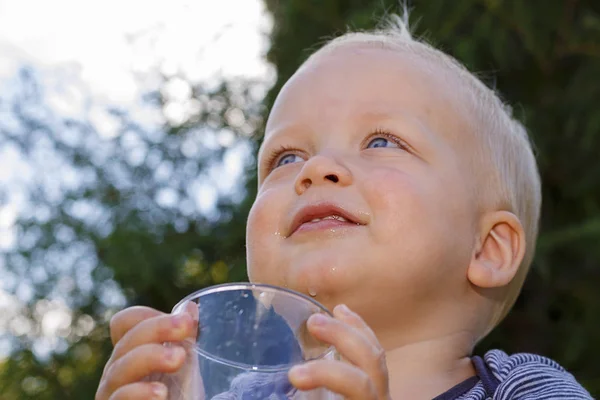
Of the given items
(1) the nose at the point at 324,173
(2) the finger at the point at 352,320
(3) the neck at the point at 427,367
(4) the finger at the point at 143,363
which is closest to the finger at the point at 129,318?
(4) the finger at the point at 143,363

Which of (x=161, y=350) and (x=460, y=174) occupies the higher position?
(x=161, y=350)

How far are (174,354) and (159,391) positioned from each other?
0.15ft

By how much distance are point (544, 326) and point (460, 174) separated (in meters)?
1.71

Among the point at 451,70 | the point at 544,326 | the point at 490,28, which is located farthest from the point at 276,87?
the point at 451,70

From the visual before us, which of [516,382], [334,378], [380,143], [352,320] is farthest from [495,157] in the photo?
[334,378]

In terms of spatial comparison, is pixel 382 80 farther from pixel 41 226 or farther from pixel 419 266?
pixel 41 226

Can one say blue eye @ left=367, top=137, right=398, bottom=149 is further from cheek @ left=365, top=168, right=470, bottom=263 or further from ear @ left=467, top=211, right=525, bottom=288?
ear @ left=467, top=211, right=525, bottom=288

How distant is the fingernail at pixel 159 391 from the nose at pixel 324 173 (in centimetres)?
56

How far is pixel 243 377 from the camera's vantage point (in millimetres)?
870

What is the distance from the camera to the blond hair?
163 centimetres

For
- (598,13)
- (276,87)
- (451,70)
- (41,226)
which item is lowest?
(41,226)

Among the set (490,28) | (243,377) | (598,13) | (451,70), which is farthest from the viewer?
(598,13)

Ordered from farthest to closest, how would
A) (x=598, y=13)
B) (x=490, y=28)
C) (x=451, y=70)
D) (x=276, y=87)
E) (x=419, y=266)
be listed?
(x=276, y=87) < (x=598, y=13) < (x=490, y=28) < (x=451, y=70) < (x=419, y=266)

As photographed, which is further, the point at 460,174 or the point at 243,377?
the point at 460,174
